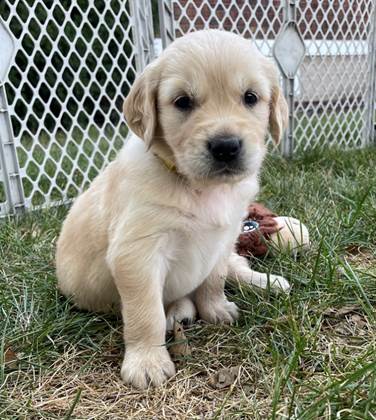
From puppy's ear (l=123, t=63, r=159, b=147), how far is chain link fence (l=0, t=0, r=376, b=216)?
218cm

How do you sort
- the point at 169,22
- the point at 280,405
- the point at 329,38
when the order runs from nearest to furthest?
the point at 280,405 → the point at 169,22 → the point at 329,38

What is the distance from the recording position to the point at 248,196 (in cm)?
229

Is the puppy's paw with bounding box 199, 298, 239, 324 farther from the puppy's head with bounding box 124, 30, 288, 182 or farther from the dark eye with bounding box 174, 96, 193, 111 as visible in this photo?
the dark eye with bounding box 174, 96, 193, 111

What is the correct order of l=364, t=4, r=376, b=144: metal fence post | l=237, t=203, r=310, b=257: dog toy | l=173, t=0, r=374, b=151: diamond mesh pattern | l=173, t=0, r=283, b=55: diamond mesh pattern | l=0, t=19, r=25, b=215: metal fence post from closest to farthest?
l=237, t=203, r=310, b=257: dog toy
l=0, t=19, r=25, b=215: metal fence post
l=173, t=0, r=283, b=55: diamond mesh pattern
l=173, t=0, r=374, b=151: diamond mesh pattern
l=364, t=4, r=376, b=144: metal fence post

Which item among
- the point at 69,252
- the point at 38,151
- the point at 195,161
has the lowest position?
the point at 38,151

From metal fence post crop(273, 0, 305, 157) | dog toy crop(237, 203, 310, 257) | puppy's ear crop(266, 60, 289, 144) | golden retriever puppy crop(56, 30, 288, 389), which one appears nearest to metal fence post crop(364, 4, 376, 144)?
metal fence post crop(273, 0, 305, 157)

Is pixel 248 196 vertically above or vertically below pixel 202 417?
above

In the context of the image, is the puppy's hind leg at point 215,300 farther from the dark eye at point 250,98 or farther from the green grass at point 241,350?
the dark eye at point 250,98

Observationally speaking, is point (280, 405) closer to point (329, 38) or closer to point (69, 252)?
point (69, 252)

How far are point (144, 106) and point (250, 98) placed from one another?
1.42 ft

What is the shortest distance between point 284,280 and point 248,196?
0.48 m

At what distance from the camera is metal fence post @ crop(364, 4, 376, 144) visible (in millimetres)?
5770

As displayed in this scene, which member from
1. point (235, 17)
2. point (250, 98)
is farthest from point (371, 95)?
point (250, 98)

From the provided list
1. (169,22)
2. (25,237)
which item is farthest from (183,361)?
(169,22)
